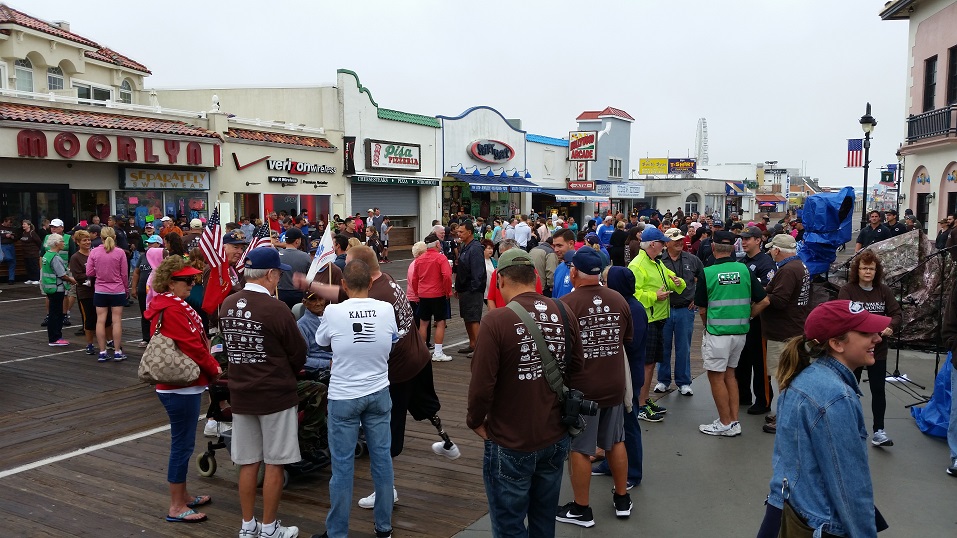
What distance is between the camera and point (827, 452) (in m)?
2.78

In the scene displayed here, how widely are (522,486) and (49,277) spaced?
30.6 ft

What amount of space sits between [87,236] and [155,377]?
6.41 metres

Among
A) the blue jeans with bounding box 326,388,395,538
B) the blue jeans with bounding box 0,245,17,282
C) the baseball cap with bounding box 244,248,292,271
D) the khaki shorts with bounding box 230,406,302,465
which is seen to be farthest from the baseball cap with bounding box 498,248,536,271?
the blue jeans with bounding box 0,245,17,282

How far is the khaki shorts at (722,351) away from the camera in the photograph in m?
6.39

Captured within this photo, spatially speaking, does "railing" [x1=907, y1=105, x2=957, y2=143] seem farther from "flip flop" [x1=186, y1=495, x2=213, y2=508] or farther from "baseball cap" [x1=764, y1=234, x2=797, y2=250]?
"flip flop" [x1=186, y1=495, x2=213, y2=508]

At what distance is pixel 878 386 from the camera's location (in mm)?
6242

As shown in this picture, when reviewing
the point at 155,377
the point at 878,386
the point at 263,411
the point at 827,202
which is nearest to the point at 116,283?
the point at 155,377

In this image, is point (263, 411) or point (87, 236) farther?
point (87, 236)

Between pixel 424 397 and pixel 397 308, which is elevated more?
pixel 397 308

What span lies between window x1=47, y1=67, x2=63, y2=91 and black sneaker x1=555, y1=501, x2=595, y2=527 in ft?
75.3

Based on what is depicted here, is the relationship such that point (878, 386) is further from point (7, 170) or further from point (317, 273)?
point (7, 170)

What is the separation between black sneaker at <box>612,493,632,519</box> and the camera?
196 inches

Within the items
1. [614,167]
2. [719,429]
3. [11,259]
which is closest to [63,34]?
[11,259]

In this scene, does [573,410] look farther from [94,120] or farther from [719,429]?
[94,120]
